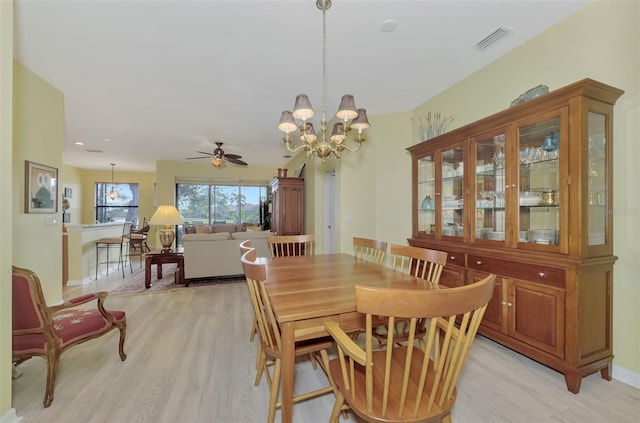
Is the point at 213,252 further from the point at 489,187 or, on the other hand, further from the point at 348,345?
the point at 489,187

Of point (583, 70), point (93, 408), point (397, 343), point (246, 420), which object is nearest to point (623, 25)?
point (583, 70)

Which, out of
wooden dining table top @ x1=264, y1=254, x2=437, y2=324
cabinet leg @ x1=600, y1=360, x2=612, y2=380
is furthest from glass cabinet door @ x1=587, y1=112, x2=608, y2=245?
wooden dining table top @ x1=264, y1=254, x2=437, y2=324

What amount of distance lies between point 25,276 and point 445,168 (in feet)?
11.4

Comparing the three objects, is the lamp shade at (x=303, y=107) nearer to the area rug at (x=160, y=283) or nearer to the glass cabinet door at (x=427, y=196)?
the glass cabinet door at (x=427, y=196)

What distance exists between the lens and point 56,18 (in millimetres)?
2041

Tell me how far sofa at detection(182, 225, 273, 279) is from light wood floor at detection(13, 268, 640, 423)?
69.4 inches

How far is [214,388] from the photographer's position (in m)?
1.80

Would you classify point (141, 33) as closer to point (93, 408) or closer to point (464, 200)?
point (93, 408)

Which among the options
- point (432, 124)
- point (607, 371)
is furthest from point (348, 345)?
point (432, 124)

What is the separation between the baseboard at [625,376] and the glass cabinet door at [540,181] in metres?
0.99

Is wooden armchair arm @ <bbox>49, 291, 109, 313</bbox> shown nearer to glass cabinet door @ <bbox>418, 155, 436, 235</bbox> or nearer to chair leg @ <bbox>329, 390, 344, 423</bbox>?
chair leg @ <bbox>329, 390, 344, 423</bbox>

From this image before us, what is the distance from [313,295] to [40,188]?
3.50m

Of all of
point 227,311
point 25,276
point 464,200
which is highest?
point 464,200

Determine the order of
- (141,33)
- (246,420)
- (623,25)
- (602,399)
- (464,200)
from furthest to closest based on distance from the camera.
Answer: (464,200), (141,33), (623,25), (602,399), (246,420)
